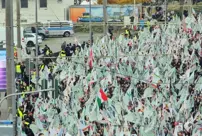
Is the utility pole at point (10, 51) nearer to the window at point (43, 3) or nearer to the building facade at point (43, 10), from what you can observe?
the building facade at point (43, 10)

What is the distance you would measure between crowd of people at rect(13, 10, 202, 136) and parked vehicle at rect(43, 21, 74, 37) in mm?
13212

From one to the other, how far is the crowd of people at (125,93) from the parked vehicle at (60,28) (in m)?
13.2

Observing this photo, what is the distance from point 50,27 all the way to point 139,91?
83.2ft

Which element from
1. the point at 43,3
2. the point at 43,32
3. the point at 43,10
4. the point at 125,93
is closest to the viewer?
the point at 125,93

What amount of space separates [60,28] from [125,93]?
24.5 m

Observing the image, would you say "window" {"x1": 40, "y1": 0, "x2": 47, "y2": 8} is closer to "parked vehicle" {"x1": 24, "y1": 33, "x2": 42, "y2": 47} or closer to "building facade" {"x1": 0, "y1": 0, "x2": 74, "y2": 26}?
"building facade" {"x1": 0, "y1": 0, "x2": 74, "y2": 26}

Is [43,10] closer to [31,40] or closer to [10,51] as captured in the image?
[31,40]

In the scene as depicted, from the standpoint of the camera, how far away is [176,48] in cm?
2723

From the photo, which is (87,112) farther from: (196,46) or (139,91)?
(196,46)

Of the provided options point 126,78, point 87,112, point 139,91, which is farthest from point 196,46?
point 87,112

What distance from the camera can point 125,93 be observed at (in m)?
19.1

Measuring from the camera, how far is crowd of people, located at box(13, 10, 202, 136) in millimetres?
15539

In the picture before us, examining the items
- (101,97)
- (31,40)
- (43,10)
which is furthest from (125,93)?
(43,10)

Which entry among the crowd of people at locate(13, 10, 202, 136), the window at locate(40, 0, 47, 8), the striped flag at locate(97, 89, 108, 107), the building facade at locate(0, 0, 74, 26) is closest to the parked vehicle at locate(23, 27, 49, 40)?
the building facade at locate(0, 0, 74, 26)
